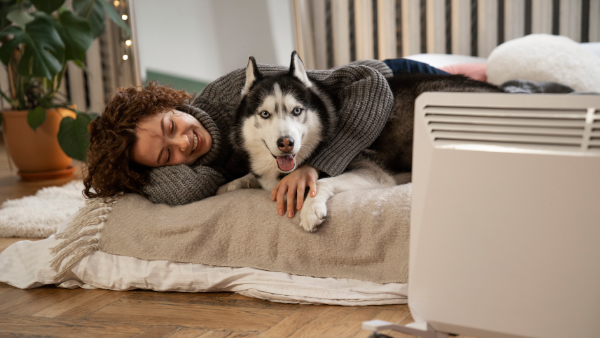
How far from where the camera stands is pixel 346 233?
1424 millimetres

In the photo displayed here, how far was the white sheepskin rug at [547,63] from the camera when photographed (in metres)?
2.43

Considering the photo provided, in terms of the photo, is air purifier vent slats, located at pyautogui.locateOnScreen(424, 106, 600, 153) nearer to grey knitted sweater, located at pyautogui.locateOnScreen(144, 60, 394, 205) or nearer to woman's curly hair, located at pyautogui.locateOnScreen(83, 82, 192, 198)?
grey knitted sweater, located at pyautogui.locateOnScreen(144, 60, 394, 205)

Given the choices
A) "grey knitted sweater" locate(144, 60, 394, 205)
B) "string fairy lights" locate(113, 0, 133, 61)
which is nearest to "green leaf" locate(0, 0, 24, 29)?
"string fairy lights" locate(113, 0, 133, 61)

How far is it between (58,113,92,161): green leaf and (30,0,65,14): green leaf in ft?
2.23

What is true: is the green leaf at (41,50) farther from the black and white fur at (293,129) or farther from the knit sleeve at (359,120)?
the knit sleeve at (359,120)

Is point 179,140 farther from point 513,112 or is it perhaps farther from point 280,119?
point 513,112

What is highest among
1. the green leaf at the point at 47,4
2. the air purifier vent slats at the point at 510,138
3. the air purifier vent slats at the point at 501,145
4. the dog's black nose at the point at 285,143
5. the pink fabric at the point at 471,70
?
the green leaf at the point at 47,4

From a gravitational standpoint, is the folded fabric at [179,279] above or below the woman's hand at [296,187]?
below

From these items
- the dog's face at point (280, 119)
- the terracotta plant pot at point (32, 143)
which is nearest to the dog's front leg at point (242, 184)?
the dog's face at point (280, 119)

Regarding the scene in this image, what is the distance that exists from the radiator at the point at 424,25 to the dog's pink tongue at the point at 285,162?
246 centimetres

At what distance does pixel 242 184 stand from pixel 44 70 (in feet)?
5.70

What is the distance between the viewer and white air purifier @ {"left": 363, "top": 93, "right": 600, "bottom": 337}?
0.71m

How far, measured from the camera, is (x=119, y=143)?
1.71 meters

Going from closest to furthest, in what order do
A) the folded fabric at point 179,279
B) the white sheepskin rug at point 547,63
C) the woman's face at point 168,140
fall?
the folded fabric at point 179,279 < the woman's face at point 168,140 < the white sheepskin rug at point 547,63
